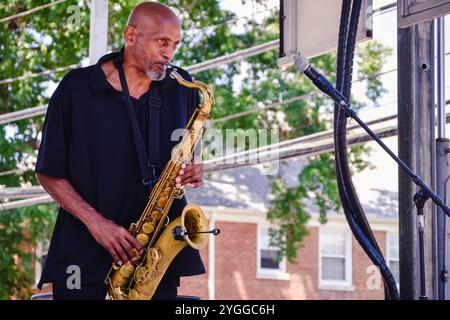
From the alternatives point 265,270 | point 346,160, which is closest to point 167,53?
point 346,160

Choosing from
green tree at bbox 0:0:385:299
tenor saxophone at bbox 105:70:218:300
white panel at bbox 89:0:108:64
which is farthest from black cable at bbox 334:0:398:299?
green tree at bbox 0:0:385:299

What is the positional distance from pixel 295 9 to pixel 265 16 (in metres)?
11.5

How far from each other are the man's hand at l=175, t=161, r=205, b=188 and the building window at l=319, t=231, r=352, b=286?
18.9 meters

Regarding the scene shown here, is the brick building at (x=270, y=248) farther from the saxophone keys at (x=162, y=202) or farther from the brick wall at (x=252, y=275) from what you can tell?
the saxophone keys at (x=162, y=202)

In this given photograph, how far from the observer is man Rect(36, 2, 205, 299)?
12.2 ft

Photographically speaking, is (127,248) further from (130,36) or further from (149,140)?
(130,36)

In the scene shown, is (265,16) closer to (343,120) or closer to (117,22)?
(117,22)

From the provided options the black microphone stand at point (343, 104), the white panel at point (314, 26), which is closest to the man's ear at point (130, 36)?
the black microphone stand at point (343, 104)

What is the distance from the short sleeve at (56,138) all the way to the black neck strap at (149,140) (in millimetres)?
241

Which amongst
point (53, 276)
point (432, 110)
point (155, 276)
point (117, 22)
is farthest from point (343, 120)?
point (117, 22)

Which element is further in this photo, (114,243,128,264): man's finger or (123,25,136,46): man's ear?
(123,25,136,46): man's ear

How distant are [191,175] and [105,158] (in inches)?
13.4

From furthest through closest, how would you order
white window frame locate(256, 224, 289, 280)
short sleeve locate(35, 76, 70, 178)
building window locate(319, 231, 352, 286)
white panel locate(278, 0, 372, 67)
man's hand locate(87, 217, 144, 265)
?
building window locate(319, 231, 352, 286), white window frame locate(256, 224, 289, 280), white panel locate(278, 0, 372, 67), short sleeve locate(35, 76, 70, 178), man's hand locate(87, 217, 144, 265)

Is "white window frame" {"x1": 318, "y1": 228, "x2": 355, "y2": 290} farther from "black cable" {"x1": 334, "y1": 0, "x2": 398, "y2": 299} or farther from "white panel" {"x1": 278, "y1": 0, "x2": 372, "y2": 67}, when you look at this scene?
"black cable" {"x1": 334, "y1": 0, "x2": 398, "y2": 299}
